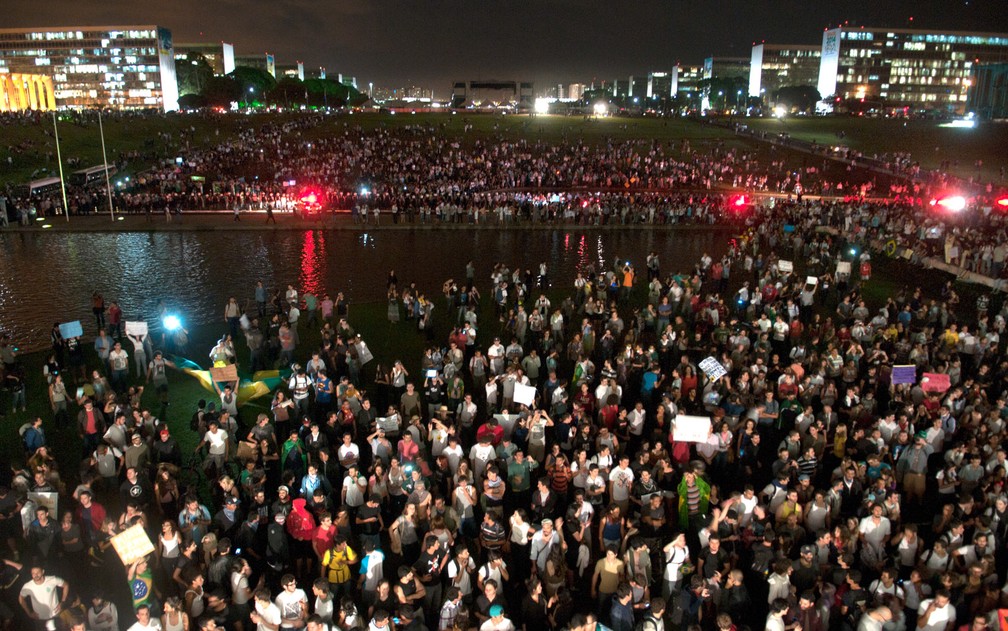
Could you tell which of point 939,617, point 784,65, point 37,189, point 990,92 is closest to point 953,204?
point 939,617

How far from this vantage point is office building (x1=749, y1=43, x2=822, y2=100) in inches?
6220

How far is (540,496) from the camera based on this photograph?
7625mm

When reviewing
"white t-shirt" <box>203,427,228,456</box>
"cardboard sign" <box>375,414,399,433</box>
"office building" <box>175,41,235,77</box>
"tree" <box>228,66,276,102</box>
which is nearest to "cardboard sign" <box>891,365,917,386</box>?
"cardboard sign" <box>375,414,399,433</box>

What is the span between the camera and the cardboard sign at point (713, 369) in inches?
426

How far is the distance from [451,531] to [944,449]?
7.44 metres

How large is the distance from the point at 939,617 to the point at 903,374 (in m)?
5.75

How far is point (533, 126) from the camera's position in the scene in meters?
63.0

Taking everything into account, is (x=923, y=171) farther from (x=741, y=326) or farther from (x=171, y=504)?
(x=171, y=504)

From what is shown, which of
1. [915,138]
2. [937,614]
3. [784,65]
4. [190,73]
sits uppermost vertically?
[784,65]

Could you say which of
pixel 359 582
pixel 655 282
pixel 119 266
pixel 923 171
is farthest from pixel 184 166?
pixel 923 171

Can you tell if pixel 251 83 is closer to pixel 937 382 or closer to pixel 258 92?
pixel 258 92

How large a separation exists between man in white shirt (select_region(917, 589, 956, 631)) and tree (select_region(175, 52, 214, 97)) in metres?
146

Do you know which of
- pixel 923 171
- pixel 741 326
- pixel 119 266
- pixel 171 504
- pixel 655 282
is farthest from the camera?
pixel 923 171

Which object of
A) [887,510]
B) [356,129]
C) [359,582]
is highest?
[356,129]
